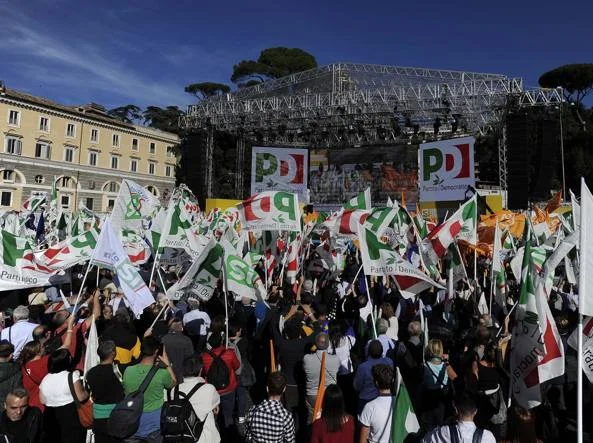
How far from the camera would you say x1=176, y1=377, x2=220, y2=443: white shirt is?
156 inches

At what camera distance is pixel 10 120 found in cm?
4659

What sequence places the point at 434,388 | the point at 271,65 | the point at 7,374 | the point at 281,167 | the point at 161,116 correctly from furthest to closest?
the point at 161,116 < the point at 271,65 < the point at 281,167 < the point at 434,388 < the point at 7,374

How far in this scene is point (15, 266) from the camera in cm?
720

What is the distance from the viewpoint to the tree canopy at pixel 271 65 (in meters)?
62.5

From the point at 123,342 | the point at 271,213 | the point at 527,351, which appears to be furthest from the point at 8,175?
the point at 527,351

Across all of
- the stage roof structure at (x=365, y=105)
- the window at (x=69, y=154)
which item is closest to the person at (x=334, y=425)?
the stage roof structure at (x=365, y=105)

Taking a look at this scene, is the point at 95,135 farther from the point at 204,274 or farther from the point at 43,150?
the point at 204,274

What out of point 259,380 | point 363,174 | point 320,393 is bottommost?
point 259,380

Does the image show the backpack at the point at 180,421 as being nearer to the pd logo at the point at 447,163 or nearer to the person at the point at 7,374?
the person at the point at 7,374

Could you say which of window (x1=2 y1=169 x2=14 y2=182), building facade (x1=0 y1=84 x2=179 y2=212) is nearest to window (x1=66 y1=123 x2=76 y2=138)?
building facade (x1=0 y1=84 x2=179 y2=212)

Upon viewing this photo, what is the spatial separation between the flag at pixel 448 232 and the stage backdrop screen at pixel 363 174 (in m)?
21.5

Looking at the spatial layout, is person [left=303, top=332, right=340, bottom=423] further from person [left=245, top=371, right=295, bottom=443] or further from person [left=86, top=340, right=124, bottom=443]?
person [left=86, top=340, right=124, bottom=443]

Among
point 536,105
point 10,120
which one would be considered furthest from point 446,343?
point 10,120

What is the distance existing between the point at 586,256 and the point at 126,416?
11.9ft
